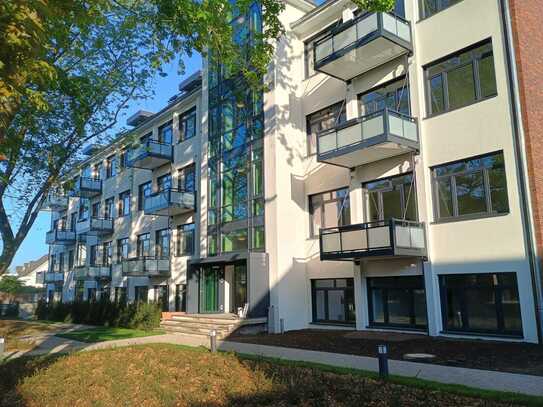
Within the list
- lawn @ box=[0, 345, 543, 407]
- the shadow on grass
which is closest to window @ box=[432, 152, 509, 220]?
lawn @ box=[0, 345, 543, 407]

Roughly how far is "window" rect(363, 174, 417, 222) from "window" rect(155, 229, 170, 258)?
14.5m

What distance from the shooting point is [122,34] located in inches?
Answer: 624

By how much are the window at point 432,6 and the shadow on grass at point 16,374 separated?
16.1 meters

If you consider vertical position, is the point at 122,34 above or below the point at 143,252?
above

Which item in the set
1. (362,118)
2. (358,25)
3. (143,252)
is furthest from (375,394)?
(143,252)

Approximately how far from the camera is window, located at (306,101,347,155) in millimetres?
19484

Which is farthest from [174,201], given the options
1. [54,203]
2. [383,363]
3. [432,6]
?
[54,203]

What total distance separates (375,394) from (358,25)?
13540 millimetres

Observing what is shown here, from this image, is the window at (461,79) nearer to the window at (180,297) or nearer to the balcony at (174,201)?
the balcony at (174,201)

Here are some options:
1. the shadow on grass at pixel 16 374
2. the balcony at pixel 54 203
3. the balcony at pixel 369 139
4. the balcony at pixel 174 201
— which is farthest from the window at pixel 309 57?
the shadow on grass at pixel 16 374

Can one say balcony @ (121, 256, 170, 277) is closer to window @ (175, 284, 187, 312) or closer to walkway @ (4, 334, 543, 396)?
window @ (175, 284, 187, 312)

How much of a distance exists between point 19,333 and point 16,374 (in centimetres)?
1366

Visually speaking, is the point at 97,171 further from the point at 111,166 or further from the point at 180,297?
the point at 180,297

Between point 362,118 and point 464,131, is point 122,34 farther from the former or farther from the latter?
point 464,131
